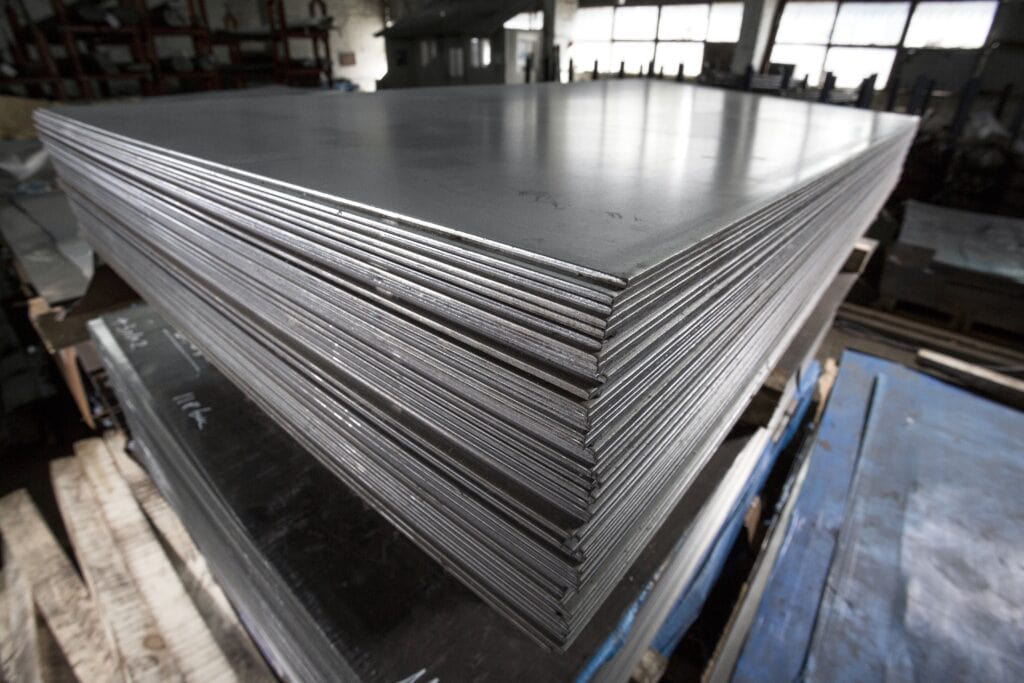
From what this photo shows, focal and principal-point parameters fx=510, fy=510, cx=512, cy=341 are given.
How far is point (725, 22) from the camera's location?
24.3ft

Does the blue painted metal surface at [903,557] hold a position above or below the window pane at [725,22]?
below

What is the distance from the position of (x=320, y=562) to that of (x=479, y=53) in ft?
19.7

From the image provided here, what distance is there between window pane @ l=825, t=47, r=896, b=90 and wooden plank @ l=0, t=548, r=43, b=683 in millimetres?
8559

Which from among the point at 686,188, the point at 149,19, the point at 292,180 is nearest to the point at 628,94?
the point at 686,188

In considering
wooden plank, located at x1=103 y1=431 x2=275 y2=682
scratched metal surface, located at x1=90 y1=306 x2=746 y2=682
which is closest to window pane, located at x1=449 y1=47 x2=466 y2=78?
wooden plank, located at x1=103 y1=431 x2=275 y2=682

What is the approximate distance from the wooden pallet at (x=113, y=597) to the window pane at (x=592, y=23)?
9471 mm

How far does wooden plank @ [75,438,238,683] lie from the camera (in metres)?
1.36

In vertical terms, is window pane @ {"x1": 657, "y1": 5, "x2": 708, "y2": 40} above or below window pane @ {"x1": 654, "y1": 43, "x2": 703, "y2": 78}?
above

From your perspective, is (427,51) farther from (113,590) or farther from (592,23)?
(113,590)

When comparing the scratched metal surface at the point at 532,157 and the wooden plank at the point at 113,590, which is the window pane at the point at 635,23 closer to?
A: the scratched metal surface at the point at 532,157

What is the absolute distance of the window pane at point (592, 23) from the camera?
8.72 metres

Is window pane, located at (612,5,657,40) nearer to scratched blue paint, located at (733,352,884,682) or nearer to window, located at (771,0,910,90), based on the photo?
window, located at (771,0,910,90)

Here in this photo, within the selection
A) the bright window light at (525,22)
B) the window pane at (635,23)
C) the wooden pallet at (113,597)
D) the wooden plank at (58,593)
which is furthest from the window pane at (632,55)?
the wooden plank at (58,593)

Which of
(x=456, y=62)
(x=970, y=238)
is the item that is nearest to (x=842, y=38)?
(x=970, y=238)
